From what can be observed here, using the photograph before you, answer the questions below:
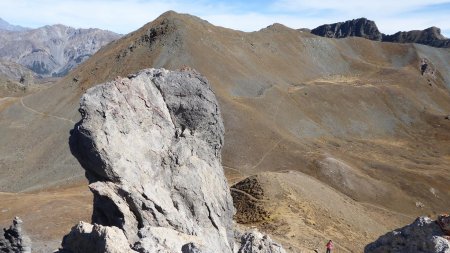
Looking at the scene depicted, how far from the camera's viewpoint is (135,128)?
893 inches

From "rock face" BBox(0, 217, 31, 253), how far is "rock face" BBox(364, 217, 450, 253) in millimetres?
16857

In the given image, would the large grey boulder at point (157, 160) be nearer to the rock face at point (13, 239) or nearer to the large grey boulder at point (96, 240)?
the large grey boulder at point (96, 240)

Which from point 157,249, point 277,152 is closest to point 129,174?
point 157,249

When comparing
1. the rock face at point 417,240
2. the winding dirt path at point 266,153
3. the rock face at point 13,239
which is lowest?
the winding dirt path at point 266,153

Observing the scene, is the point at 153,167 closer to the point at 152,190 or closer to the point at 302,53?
the point at 152,190

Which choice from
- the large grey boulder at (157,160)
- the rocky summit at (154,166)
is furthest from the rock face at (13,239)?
the large grey boulder at (157,160)

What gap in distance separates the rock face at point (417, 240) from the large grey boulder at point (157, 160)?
793 centimetres

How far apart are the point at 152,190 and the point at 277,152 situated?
4733 cm

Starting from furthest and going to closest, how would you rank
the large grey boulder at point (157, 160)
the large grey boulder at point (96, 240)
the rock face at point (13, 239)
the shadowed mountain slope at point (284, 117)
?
the shadowed mountain slope at point (284, 117)
the rock face at point (13, 239)
the large grey boulder at point (157, 160)
the large grey boulder at point (96, 240)

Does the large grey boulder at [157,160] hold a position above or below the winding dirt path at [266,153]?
above

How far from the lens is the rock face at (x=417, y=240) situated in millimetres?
17047

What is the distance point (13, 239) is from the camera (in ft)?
73.5

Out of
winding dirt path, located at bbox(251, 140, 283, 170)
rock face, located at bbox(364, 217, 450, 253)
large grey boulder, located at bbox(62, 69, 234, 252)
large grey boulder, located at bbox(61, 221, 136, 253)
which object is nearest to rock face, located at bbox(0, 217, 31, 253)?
large grey boulder, located at bbox(62, 69, 234, 252)

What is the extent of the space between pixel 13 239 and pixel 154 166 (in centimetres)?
781
